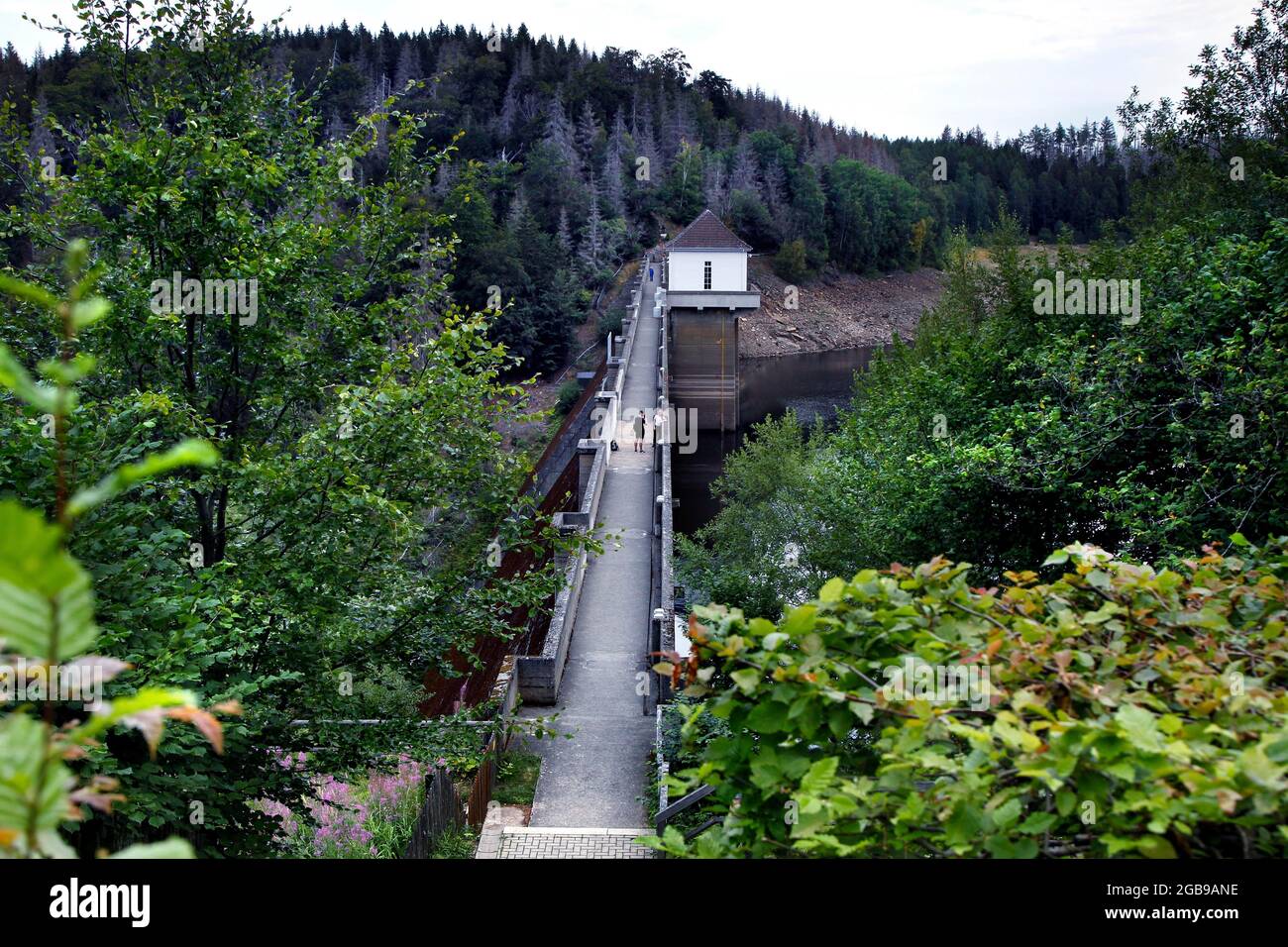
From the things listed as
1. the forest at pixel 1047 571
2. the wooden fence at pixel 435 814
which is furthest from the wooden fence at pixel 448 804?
the forest at pixel 1047 571

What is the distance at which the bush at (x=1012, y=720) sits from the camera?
9.51 feet

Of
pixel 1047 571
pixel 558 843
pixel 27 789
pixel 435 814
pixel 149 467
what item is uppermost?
pixel 149 467

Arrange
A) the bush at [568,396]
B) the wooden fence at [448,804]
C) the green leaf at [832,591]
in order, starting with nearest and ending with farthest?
the green leaf at [832,591], the wooden fence at [448,804], the bush at [568,396]

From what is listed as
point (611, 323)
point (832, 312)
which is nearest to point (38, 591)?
point (611, 323)

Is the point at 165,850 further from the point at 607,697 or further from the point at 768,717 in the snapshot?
the point at 607,697

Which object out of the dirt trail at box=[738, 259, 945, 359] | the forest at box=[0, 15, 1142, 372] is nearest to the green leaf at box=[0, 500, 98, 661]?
the forest at box=[0, 15, 1142, 372]

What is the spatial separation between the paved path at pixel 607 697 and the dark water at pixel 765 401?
436 inches

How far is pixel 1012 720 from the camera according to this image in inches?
122

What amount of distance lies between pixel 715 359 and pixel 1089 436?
42.3m

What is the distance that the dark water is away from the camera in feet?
140

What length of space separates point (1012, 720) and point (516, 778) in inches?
458

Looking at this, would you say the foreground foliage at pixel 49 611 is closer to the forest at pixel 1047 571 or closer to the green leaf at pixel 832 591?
the forest at pixel 1047 571
